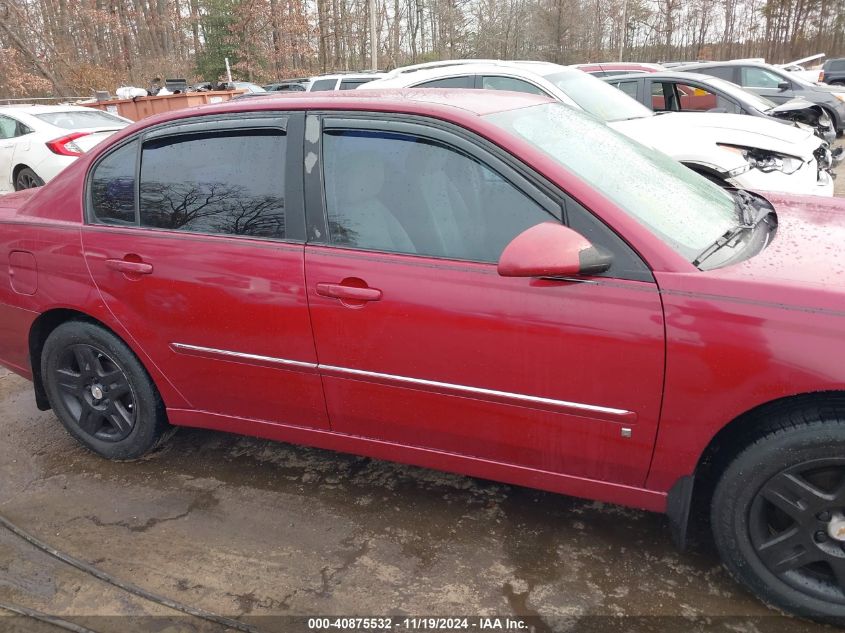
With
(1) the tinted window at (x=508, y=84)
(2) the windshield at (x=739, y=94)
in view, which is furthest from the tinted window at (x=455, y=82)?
(2) the windshield at (x=739, y=94)

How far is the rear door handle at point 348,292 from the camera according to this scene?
2.41 meters

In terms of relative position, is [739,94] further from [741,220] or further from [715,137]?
[741,220]

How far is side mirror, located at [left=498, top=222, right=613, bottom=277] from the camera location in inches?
80.6

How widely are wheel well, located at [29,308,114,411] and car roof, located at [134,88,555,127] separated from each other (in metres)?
0.98

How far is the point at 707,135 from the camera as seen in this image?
5.73 meters

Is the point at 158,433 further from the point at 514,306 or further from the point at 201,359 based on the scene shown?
the point at 514,306

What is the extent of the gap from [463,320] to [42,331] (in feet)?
7.58

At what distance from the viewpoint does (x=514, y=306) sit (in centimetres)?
220

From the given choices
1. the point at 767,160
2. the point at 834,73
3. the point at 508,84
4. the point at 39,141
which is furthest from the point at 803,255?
the point at 834,73

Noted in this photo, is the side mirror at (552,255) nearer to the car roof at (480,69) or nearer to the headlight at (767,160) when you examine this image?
the headlight at (767,160)

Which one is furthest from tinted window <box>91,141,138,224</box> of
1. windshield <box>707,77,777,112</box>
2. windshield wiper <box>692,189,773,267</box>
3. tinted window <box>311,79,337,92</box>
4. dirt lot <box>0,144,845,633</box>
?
tinted window <box>311,79,337,92</box>

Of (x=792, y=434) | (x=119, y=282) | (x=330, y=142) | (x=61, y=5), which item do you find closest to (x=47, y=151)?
(x=119, y=282)

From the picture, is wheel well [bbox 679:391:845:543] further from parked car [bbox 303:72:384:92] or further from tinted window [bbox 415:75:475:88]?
parked car [bbox 303:72:384:92]

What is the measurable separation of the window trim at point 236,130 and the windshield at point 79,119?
8370 mm
